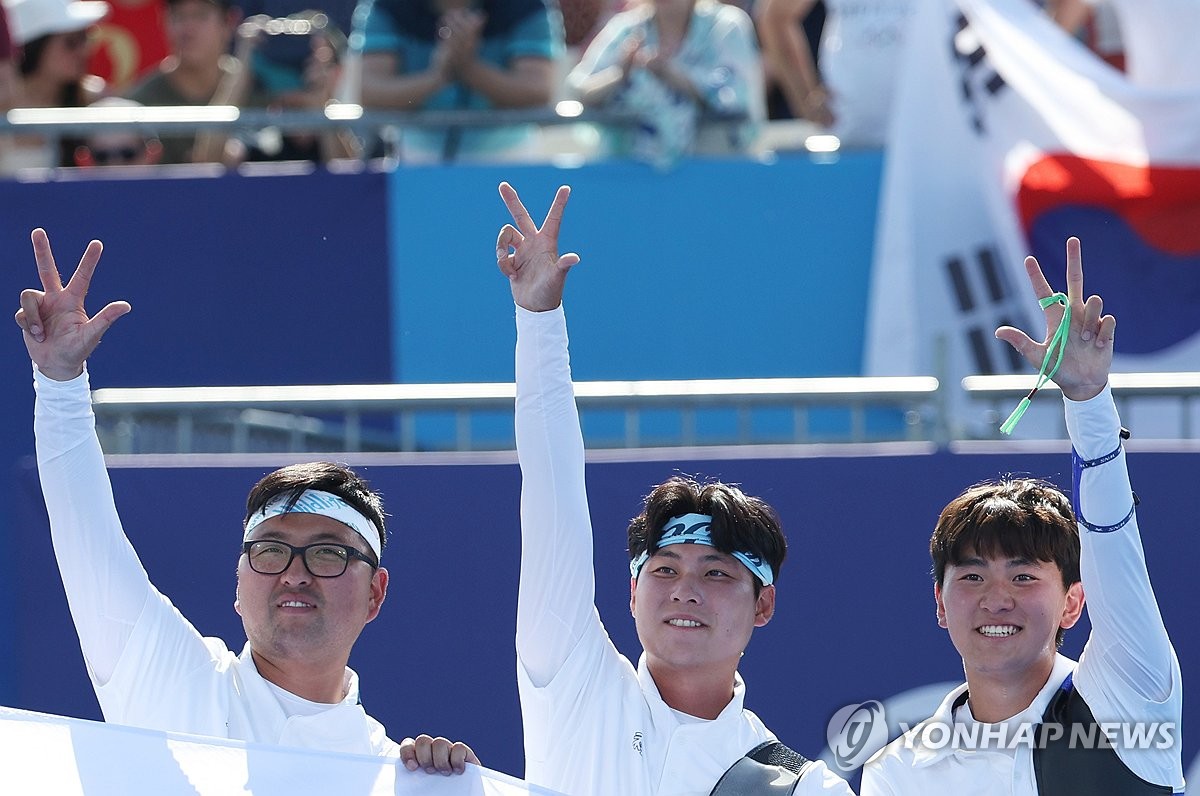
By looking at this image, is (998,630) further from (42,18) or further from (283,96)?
(42,18)

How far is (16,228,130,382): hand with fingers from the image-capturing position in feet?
12.0

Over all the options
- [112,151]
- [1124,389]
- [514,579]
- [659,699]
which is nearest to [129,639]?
[659,699]

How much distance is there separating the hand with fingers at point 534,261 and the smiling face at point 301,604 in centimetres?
69

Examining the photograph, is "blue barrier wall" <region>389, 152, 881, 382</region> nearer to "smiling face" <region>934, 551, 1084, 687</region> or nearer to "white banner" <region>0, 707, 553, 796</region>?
"smiling face" <region>934, 551, 1084, 687</region>

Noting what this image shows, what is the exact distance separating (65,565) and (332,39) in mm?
4263

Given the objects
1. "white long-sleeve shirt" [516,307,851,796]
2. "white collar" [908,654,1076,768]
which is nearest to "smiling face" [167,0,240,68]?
"white long-sleeve shirt" [516,307,851,796]

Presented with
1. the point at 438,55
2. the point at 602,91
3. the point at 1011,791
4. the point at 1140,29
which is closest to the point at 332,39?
the point at 438,55

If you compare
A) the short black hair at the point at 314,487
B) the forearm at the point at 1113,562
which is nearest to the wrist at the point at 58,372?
the short black hair at the point at 314,487

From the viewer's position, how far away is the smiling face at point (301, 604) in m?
3.78

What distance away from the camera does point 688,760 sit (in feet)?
12.0

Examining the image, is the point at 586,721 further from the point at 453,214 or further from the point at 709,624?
the point at 453,214

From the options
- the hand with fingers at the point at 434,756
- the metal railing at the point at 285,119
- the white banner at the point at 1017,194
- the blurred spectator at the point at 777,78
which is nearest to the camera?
the hand with fingers at the point at 434,756

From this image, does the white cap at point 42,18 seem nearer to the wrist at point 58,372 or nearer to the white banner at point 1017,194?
the white banner at point 1017,194

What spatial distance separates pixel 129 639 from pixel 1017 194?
3905 mm
